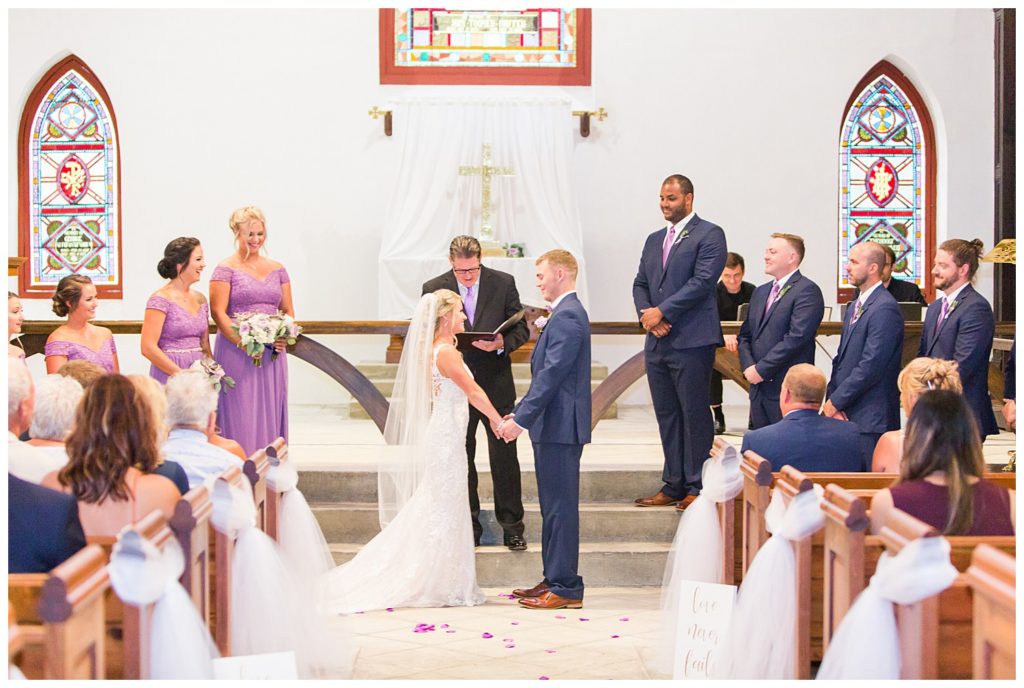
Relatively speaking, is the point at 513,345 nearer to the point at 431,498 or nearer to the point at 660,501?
the point at 431,498

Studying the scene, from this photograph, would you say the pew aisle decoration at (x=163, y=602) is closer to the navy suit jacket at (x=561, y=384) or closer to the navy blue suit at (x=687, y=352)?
the navy suit jacket at (x=561, y=384)

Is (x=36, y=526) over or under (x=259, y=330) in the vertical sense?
under

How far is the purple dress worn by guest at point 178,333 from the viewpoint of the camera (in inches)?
215

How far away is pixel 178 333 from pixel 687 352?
8.02ft

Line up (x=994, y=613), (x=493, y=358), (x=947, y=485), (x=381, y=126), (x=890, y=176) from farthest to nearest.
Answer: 1. (x=890, y=176)
2. (x=381, y=126)
3. (x=493, y=358)
4. (x=947, y=485)
5. (x=994, y=613)

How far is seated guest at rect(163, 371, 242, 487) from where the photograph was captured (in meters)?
3.67

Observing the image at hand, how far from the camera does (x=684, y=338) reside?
5645mm

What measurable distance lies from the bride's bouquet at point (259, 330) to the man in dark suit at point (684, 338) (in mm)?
1773

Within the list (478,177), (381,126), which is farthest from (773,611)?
(381,126)

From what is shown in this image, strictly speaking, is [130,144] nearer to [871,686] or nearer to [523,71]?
[523,71]

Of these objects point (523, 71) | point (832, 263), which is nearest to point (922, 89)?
point (832, 263)

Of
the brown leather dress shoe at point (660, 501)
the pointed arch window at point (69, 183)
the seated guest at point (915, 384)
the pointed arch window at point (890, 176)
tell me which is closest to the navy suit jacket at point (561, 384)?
the brown leather dress shoe at point (660, 501)

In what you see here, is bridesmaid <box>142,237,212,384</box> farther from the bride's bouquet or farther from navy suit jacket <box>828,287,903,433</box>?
navy suit jacket <box>828,287,903,433</box>

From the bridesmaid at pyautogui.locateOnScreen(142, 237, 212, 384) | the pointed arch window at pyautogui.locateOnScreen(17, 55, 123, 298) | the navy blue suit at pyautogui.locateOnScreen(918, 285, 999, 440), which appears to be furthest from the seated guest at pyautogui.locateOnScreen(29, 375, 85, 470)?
the pointed arch window at pyautogui.locateOnScreen(17, 55, 123, 298)
